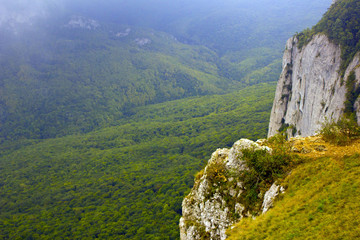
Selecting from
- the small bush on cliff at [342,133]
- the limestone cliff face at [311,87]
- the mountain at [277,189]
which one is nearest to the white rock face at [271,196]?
the mountain at [277,189]

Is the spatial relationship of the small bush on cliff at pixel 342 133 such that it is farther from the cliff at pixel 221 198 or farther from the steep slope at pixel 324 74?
the steep slope at pixel 324 74

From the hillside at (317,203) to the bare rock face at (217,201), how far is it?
6.86ft

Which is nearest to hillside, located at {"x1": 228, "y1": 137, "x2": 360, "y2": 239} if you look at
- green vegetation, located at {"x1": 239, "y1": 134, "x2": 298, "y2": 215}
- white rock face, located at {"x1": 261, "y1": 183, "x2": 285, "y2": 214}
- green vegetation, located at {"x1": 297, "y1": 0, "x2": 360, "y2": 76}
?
white rock face, located at {"x1": 261, "y1": 183, "x2": 285, "y2": 214}

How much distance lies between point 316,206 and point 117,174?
4530 inches

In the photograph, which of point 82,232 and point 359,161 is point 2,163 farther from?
point 359,161

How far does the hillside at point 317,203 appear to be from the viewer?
→ 11387 mm

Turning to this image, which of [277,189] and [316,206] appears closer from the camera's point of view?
[316,206]

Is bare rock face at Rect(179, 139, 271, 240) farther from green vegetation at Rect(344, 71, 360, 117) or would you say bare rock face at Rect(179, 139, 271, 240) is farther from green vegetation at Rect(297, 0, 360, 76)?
green vegetation at Rect(297, 0, 360, 76)

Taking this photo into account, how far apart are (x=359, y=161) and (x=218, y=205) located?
912cm

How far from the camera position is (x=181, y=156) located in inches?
5089

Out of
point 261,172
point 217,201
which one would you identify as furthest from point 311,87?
point 217,201

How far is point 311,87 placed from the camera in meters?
46.6

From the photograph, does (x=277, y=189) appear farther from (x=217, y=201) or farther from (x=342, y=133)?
(x=342, y=133)

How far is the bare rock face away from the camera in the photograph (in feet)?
55.5
